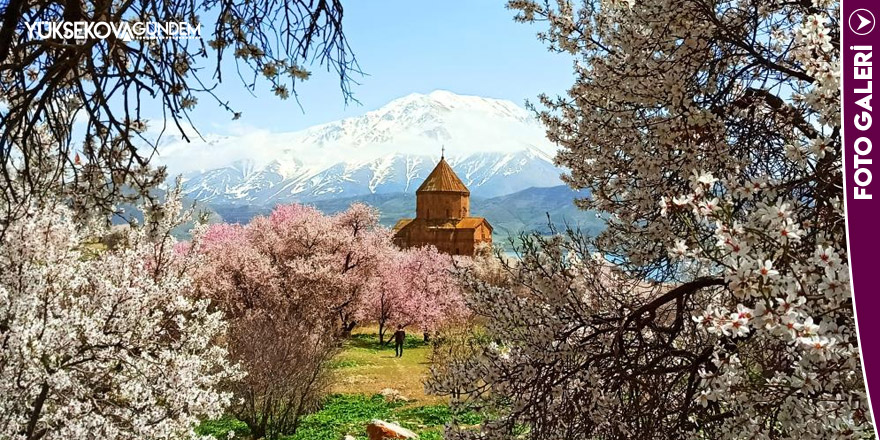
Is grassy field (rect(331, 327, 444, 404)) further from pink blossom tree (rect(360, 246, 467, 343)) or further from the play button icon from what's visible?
the play button icon

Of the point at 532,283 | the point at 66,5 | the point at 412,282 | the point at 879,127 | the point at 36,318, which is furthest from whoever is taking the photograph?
the point at 412,282

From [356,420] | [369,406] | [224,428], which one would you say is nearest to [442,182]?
[369,406]

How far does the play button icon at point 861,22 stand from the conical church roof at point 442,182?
54.1m

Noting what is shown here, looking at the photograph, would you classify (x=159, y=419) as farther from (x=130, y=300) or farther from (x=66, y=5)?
(x=66, y=5)

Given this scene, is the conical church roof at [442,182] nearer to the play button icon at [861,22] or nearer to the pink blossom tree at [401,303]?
the pink blossom tree at [401,303]

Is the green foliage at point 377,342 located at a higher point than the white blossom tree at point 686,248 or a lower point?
lower

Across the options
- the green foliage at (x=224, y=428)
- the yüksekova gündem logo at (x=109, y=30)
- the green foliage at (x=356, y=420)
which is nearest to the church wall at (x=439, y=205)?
the green foliage at (x=356, y=420)

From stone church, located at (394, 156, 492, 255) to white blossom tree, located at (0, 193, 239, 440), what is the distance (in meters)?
48.7

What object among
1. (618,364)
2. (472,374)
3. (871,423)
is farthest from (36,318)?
(871,423)

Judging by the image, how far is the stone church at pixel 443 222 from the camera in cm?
5600

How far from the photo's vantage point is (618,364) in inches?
153

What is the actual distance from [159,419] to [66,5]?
3877 mm

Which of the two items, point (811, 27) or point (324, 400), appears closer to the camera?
point (811, 27)

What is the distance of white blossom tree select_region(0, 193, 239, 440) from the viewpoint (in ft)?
16.7
